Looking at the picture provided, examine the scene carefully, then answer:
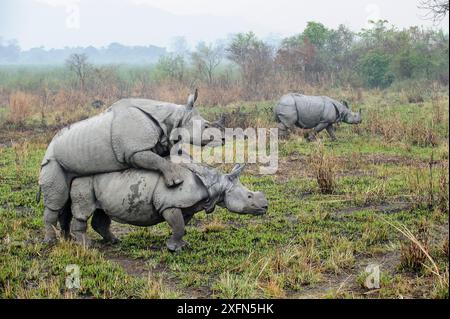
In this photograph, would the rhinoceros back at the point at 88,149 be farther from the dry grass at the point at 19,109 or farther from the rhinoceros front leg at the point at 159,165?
the dry grass at the point at 19,109

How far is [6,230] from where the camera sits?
7.16 m

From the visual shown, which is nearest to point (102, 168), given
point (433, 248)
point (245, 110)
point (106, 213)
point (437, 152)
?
point (106, 213)

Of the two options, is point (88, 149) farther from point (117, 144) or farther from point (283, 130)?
point (283, 130)

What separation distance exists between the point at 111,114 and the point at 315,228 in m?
2.75

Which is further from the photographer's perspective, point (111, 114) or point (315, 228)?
point (315, 228)

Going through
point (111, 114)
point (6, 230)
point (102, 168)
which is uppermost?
point (111, 114)

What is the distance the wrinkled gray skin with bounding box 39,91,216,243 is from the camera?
6.01 metres

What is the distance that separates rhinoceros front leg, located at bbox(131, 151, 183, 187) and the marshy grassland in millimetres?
777

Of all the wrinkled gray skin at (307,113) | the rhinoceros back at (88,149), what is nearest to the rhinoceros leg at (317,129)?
the wrinkled gray skin at (307,113)

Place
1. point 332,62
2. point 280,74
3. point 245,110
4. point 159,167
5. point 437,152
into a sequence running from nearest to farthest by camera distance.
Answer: point 159,167 → point 437,152 → point 245,110 → point 280,74 → point 332,62

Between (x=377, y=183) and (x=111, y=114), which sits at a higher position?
(x=111, y=114)

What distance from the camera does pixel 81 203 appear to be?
6328mm

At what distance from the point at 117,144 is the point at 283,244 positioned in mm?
2076

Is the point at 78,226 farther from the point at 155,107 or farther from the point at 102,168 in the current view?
the point at 155,107
